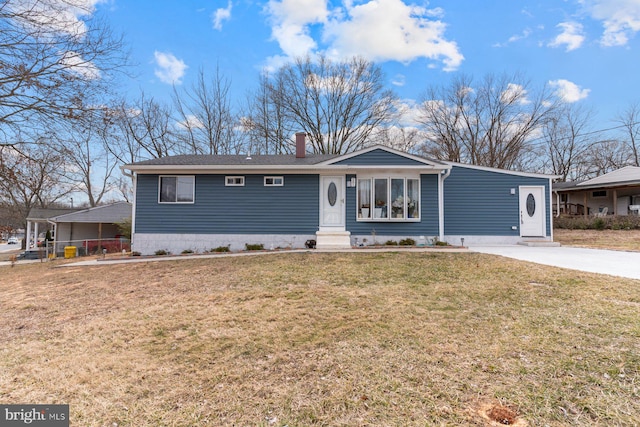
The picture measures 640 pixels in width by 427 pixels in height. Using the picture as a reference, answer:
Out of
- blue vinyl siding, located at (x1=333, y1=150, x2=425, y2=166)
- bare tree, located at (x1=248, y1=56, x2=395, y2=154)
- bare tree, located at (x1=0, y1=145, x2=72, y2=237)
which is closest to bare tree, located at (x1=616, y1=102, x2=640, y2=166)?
bare tree, located at (x1=248, y1=56, x2=395, y2=154)

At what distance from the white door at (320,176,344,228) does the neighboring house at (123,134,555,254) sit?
0.12 feet

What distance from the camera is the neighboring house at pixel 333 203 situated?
34.2 feet

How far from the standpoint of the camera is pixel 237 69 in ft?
64.2

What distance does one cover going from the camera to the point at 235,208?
10.7 metres

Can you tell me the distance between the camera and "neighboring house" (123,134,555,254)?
10.4m

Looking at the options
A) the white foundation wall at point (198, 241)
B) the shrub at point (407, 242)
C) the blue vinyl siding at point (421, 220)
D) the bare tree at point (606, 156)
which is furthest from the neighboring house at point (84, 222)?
the bare tree at point (606, 156)

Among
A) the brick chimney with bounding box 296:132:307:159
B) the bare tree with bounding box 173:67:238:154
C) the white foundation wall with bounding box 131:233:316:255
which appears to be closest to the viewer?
the white foundation wall with bounding box 131:233:316:255

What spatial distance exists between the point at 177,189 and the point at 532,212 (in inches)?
510

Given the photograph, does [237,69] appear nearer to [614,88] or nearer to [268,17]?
[268,17]

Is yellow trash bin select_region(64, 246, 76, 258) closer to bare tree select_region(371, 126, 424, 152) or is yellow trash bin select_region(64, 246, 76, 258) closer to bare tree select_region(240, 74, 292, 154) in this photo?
bare tree select_region(240, 74, 292, 154)

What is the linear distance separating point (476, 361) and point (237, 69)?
21242mm

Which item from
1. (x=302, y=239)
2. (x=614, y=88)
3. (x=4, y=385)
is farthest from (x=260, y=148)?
(x=614, y=88)

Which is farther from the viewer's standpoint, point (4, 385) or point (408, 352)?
point (408, 352)

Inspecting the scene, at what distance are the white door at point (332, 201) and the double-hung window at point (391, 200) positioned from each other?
64 cm
